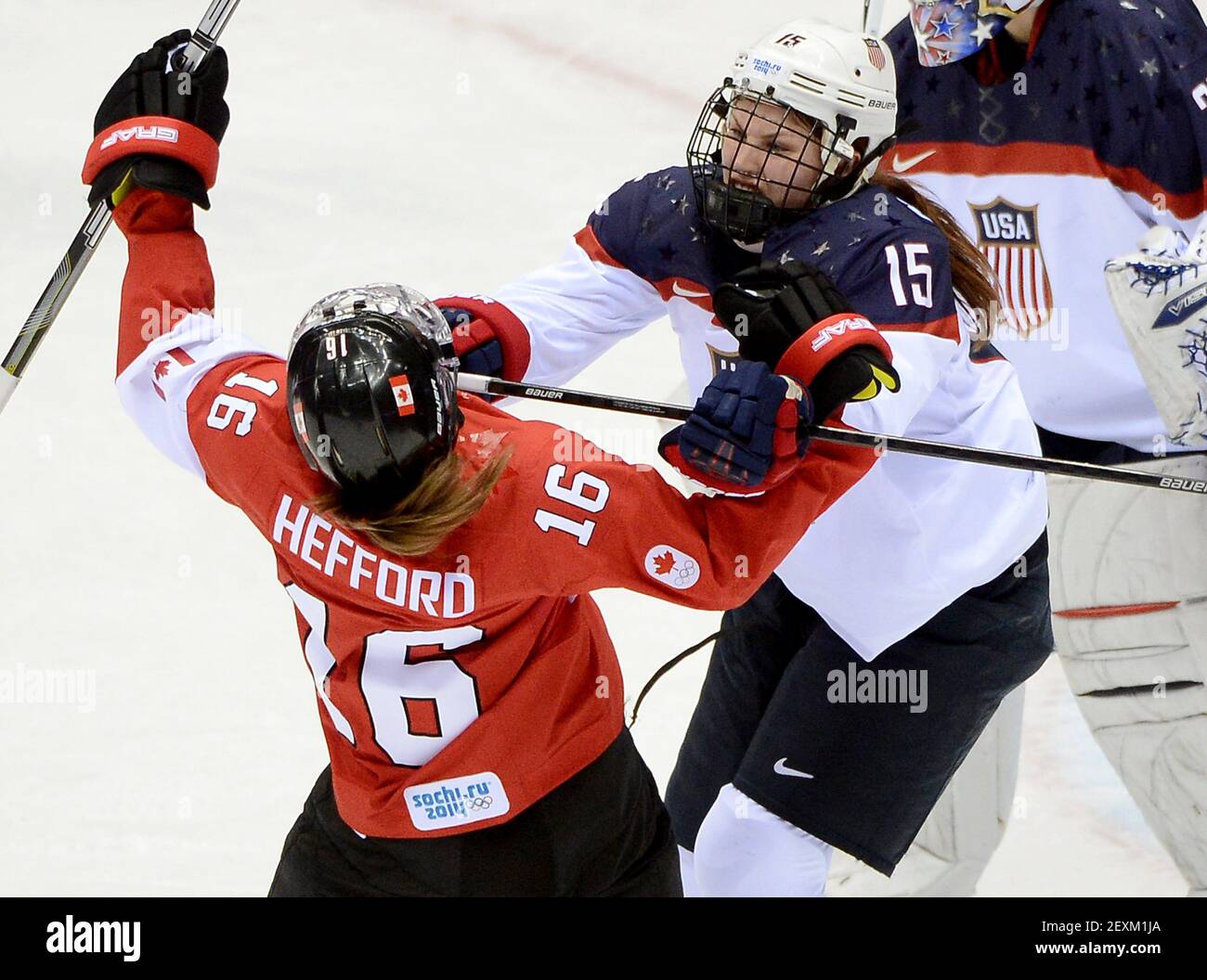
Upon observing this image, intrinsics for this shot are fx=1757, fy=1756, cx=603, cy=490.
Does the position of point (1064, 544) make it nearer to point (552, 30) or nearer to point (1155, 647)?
point (1155, 647)

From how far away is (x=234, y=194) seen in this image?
4.80m

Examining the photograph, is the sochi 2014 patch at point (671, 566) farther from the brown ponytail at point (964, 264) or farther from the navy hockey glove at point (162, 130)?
the navy hockey glove at point (162, 130)

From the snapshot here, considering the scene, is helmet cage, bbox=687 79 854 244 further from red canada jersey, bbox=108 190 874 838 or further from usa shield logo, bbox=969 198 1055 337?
usa shield logo, bbox=969 198 1055 337

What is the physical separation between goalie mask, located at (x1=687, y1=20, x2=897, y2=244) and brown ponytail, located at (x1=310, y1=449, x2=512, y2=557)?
61 cm

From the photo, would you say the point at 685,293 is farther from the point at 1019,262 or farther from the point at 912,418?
the point at 1019,262

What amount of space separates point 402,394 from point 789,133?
2.43 feet

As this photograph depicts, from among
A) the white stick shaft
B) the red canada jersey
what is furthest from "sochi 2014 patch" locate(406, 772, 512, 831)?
the white stick shaft

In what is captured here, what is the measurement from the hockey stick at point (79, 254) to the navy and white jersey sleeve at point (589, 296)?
0.53 metres

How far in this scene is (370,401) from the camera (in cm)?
176

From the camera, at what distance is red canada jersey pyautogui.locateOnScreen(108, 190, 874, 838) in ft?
6.19

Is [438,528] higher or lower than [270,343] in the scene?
higher

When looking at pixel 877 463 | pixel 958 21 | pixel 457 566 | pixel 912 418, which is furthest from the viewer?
pixel 958 21

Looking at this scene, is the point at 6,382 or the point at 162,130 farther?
the point at 6,382

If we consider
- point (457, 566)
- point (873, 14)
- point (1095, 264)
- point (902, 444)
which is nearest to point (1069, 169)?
point (1095, 264)
